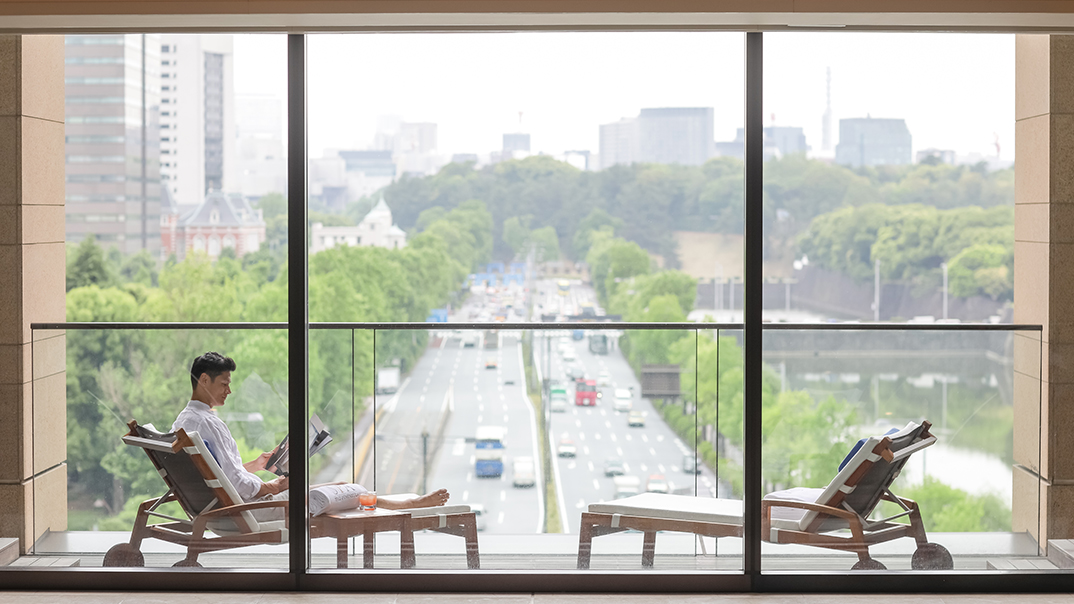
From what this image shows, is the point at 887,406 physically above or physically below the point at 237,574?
below

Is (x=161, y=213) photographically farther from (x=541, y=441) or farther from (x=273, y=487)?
(x=273, y=487)

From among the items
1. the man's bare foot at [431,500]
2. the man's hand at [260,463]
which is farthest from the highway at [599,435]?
the man's bare foot at [431,500]

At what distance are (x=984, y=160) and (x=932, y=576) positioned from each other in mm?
25631

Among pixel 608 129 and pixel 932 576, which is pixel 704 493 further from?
pixel 608 129

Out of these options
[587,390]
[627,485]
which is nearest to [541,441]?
[587,390]

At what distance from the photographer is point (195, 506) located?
3.58 m

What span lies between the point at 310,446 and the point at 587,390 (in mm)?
23854

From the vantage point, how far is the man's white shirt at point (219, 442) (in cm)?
358

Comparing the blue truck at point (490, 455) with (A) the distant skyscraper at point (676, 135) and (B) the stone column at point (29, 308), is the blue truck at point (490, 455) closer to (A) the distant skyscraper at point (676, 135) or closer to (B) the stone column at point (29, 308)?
(A) the distant skyscraper at point (676, 135)

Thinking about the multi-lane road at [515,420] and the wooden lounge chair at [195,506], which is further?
the multi-lane road at [515,420]

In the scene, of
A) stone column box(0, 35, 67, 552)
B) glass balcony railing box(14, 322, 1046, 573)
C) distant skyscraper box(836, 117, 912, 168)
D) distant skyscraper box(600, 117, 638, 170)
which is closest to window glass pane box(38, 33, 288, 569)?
glass balcony railing box(14, 322, 1046, 573)

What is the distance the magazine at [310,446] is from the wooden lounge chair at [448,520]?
17.1 inches

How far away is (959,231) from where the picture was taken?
25875 mm

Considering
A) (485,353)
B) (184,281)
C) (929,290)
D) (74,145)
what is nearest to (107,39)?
(74,145)
